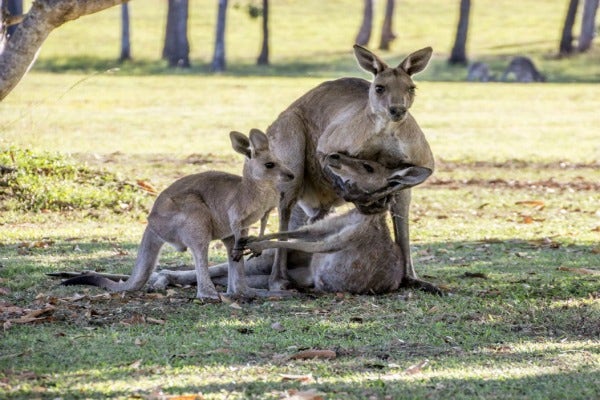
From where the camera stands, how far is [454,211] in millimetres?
12680

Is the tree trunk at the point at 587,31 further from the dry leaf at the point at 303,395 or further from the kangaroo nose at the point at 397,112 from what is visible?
the dry leaf at the point at 303,395

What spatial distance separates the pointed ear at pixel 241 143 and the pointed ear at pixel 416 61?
3.78 ft

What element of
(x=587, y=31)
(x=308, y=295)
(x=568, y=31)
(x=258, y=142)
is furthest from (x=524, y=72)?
(x=258, y=142)

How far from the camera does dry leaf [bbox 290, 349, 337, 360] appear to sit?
19.2 ft

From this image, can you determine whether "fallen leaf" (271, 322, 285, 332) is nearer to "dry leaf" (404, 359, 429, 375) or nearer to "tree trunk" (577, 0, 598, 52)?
"dry leaf" (404, 359, 429, 375)

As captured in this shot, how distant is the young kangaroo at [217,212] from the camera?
7.27 metres

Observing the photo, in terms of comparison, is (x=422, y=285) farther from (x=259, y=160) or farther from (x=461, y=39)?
(x=461, y=39)

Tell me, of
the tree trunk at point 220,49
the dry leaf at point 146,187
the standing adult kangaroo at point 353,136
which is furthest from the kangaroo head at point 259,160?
the tree trunk at point 220,49

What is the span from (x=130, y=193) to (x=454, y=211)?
362 centimetres

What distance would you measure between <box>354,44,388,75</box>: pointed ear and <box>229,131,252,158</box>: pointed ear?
1001 mm

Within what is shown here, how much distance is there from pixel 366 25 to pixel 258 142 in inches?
1682

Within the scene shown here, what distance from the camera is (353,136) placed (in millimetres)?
7668

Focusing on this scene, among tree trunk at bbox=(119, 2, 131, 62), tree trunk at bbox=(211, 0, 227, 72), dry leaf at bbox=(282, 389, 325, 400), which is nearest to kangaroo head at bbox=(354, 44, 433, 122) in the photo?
dry leaf at bbox=(282, 389, 325, 400)

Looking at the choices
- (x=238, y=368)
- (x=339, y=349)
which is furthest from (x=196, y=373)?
(x=339, y=349)
